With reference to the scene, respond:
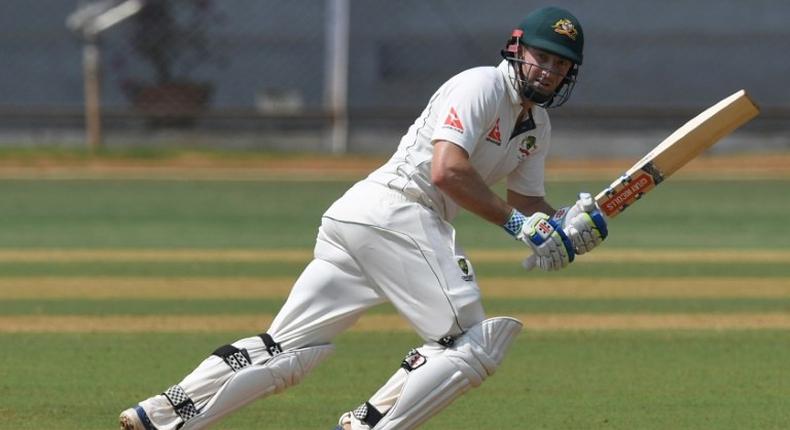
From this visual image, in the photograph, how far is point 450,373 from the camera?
4875mm

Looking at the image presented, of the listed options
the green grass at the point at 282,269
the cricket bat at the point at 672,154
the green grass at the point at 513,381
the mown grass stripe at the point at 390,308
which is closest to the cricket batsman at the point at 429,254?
the cricket bat at the point at 672,154

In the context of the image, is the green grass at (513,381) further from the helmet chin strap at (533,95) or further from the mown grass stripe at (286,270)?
the mown grass stripe at (286,270)

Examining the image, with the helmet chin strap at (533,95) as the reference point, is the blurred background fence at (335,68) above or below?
below

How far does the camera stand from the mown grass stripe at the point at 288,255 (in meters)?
11.3

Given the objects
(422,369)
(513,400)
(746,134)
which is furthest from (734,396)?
(746,134)

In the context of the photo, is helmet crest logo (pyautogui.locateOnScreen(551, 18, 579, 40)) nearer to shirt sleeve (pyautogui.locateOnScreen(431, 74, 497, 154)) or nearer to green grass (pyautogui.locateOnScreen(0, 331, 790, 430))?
shirt sleeve (pyautogui.locateOnScreen(431, 74, 497, 154))

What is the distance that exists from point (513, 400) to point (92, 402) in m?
1.82

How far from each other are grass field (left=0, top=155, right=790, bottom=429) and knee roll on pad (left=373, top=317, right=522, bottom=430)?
3.66ft

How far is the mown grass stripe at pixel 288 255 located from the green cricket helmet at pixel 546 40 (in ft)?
20.4

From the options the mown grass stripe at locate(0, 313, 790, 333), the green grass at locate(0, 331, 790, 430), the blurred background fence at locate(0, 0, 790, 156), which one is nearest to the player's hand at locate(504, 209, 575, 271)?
the green grass at locate(0, 331, 790, 430)

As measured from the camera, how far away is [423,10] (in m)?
20.1

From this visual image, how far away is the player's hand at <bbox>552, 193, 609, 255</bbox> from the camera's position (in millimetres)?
5051

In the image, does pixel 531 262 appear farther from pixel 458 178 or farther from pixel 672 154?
pixel 672 154

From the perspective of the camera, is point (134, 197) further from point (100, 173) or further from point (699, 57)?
point (699, 57)
